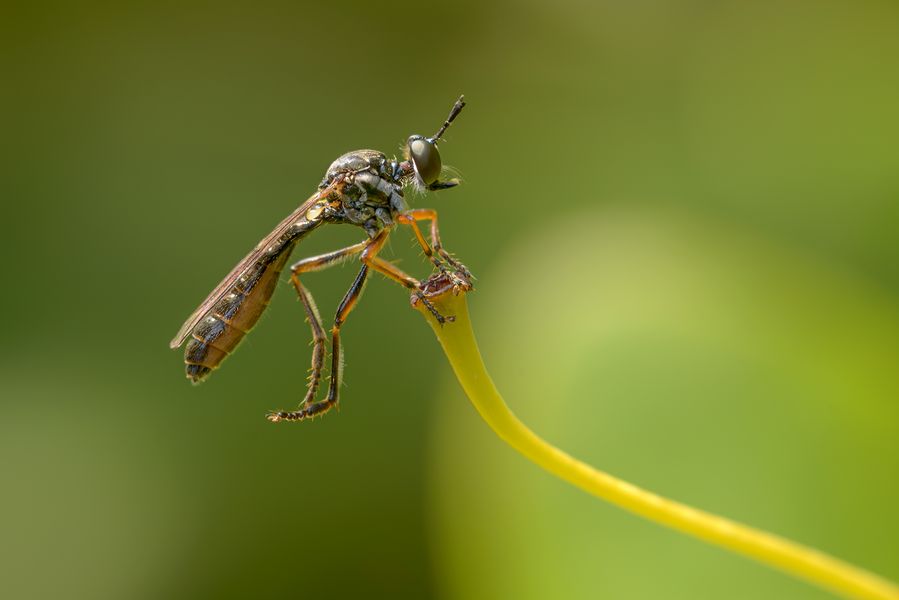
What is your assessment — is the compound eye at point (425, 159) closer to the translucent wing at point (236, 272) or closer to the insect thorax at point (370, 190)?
the insect thorax at point (370, 190)

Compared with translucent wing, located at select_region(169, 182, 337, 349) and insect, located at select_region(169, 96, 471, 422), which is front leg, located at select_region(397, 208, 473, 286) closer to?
insect, located at select_region(169, 96, 471, 422)

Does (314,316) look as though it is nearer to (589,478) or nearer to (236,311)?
(236,311)

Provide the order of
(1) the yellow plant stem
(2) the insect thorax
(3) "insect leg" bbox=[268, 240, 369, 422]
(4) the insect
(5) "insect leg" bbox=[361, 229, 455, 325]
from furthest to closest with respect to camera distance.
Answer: (2) the insect thorax < (4) the insect < (3) "insect leg" bbox=[268, 240, 369, 422] < (5) "insect leg" bbox=[361, 229, 455, 325] < (1) the yellow plant stem

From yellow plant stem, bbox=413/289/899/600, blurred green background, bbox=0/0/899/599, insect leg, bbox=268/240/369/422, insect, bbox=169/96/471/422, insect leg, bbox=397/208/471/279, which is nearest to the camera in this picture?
yellow plant stem, bbox=413/289/899/600

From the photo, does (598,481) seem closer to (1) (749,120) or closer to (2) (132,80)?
(1) (749,120)

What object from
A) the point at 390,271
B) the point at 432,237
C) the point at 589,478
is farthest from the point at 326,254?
the point at 589,478

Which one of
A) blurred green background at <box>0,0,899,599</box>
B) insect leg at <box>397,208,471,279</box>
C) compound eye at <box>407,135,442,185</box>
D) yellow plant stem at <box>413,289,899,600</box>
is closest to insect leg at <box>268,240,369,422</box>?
insect leg at <box>397,208,471,279</box>
